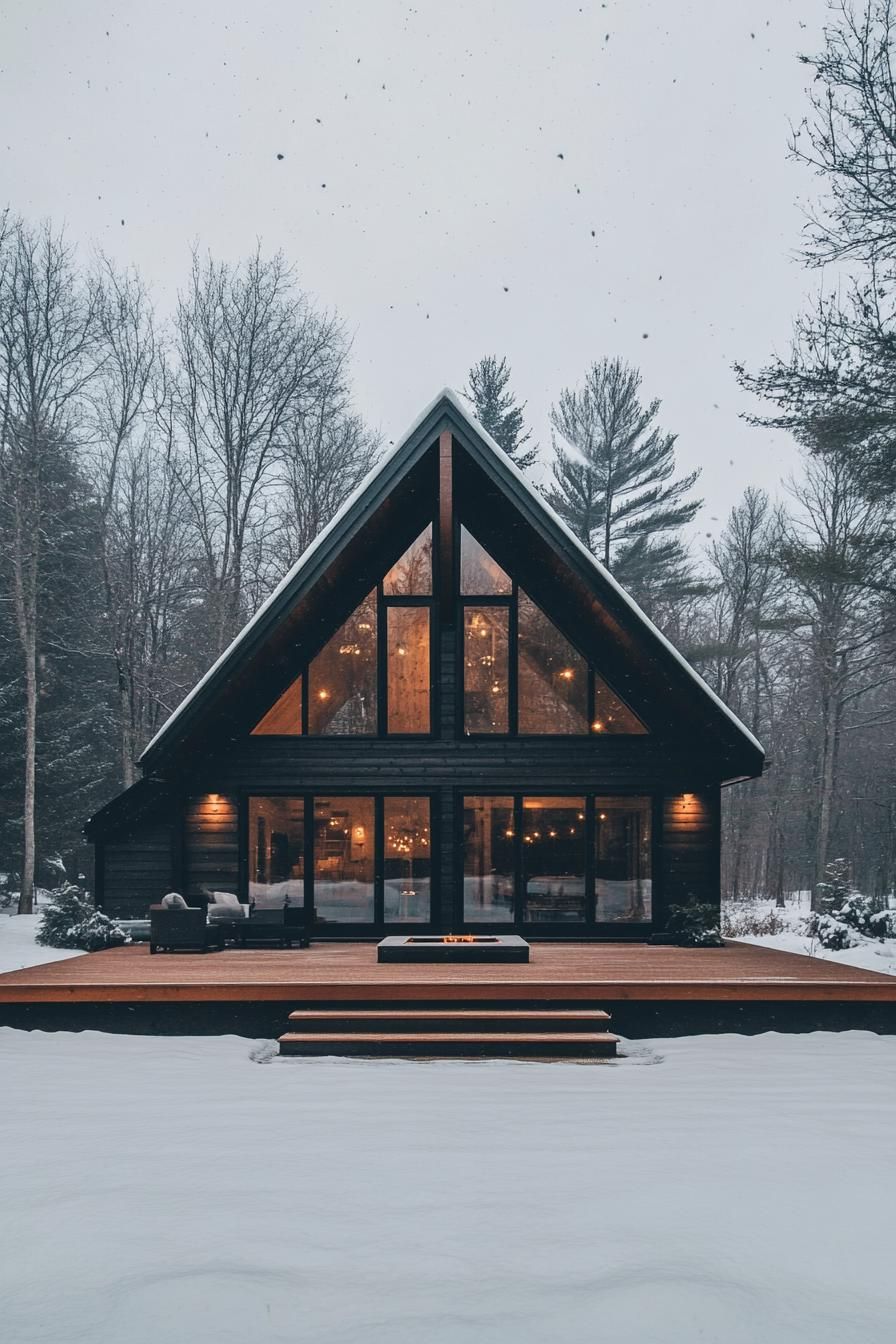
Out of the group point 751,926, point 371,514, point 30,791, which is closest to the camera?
point 371,514

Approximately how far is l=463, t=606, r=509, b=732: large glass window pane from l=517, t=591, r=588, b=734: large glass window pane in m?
0.19

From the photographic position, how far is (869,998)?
762cm

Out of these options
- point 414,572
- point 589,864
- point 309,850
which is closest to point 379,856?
point 309,850

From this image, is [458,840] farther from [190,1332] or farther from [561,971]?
[190,1332]

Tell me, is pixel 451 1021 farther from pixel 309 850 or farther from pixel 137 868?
pixel 137 868

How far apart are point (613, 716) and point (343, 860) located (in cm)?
343

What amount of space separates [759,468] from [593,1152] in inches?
4891

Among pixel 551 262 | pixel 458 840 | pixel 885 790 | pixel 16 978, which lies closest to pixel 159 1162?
pixel 16 978

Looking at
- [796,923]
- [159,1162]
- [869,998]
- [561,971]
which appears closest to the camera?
[159,1162]

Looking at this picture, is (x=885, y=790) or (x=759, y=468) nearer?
(x=885, y=790)

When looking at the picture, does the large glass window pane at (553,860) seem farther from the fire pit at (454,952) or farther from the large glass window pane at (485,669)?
the fire pit at (454,952)

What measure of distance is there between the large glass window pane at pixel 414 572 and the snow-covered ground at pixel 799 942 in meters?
5.51

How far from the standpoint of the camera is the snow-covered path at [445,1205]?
343cm

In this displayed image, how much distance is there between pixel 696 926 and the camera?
11.0m
